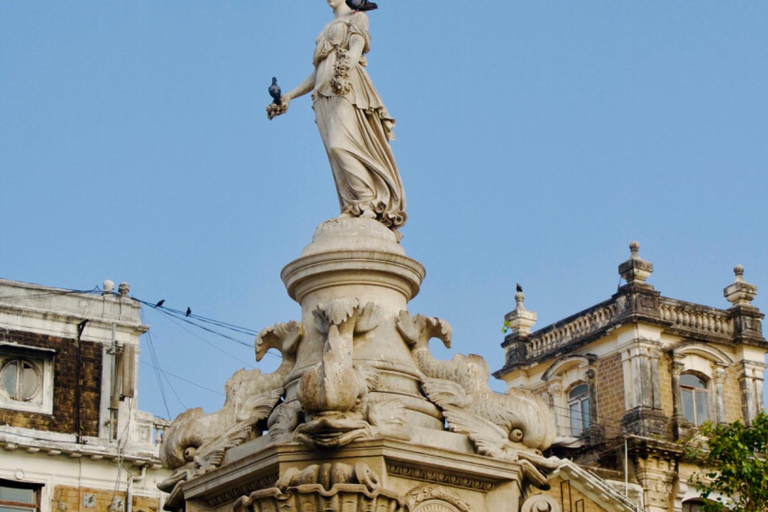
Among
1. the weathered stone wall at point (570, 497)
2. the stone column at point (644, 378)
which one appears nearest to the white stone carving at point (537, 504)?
the weathered stone wall at point (570, 497)

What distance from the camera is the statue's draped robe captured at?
1175cm

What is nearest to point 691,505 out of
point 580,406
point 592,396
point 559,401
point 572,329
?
point 592,396

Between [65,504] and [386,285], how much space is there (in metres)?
21.9

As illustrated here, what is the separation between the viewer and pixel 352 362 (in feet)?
34.2

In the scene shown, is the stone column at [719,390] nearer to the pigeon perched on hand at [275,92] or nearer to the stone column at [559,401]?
the stone column at [559,401]

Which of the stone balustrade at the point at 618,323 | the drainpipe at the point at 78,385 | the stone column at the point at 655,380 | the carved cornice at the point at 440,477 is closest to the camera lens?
the carved cornice at the point at 440,477

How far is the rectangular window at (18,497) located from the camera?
30.9 meters

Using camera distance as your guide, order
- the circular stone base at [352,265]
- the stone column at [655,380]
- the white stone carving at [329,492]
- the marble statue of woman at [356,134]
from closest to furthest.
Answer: the white stone carving at [329,492] < the circular stone base at [352,265] < the marble statue of woman at [356,134] < the stone column at [655,380]

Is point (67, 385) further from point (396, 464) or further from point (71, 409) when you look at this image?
→ point (396, 464)

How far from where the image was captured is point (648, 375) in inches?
1650

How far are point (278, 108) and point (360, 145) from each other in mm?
889

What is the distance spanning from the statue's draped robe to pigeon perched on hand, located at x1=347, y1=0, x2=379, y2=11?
17.3 inches

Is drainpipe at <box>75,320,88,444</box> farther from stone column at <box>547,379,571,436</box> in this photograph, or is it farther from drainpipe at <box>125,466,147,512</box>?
stone column at <box>547,379,571,436</box>

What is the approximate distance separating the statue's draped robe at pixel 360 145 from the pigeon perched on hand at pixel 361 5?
0.44 m
